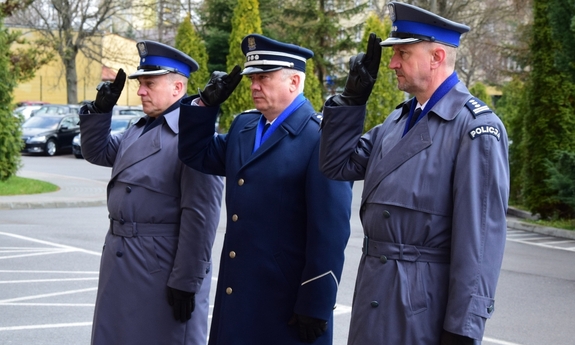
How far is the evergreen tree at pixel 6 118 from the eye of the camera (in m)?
19.8

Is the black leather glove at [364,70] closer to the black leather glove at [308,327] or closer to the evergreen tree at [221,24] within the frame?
the black leather glove at [308,327]

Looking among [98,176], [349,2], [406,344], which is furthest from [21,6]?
[349,2]

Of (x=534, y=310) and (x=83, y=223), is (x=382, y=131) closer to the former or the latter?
(x=534, y=310)

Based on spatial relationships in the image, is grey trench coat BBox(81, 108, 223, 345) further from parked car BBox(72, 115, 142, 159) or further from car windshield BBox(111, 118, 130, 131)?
car windshield BBox(111, 118, 130, 131)

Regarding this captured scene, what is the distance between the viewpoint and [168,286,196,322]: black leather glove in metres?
4.68

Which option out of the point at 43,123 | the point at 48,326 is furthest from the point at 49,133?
the point at 48,326

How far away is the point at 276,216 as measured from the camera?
Answer: 4262 mm

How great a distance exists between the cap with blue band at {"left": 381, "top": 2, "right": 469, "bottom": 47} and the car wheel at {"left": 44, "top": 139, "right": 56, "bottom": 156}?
31.4 metres

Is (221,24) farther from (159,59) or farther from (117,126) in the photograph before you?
(159,59)

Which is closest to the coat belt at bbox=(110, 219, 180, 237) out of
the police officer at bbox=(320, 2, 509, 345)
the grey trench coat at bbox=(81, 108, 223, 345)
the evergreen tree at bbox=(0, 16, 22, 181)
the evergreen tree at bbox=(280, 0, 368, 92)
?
the grey trench coat at bbox=(81, 108, 223, 345)

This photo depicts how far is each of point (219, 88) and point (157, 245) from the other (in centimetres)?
98

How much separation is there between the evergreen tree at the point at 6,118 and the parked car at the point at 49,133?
1317 cm

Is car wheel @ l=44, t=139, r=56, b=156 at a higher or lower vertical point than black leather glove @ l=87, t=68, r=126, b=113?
lower

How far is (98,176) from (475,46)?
24980mm
